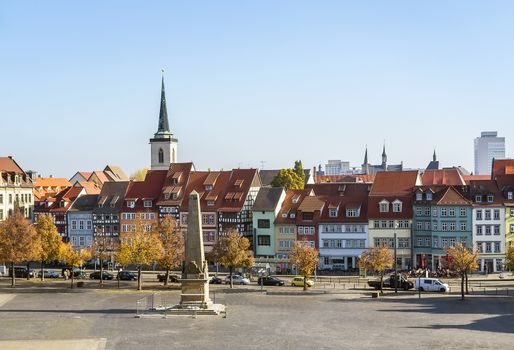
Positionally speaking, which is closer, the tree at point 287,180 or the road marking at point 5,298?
the road marking at point 5,298

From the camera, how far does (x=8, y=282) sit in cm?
9419

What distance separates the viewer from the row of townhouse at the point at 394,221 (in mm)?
102750

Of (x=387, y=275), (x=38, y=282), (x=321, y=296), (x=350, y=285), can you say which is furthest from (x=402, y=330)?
(x=38, y=282)

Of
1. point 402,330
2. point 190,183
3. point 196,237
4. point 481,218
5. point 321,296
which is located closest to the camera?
point 402,330

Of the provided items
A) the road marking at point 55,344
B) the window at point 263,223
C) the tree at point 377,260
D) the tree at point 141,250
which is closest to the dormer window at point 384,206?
the window at point 263,223

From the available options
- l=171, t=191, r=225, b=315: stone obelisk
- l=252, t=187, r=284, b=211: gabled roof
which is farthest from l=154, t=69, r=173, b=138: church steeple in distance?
l=171, t=191, r=225, b=315: stone obelisk

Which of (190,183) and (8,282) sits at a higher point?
(190,183)

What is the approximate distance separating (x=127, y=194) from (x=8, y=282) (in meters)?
30.0

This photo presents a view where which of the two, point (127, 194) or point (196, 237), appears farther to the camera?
point (127, 194)

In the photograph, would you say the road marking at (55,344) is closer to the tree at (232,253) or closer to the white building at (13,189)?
the tree at (232,253)

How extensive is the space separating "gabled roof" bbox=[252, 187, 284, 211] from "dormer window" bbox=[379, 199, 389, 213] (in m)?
13.2

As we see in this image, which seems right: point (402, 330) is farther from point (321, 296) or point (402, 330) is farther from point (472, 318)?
point (321, 296)

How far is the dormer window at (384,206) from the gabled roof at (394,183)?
5.62ft

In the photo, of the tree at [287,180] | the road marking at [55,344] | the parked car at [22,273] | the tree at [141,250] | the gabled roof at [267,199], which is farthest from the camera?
the tree at [287,180]
